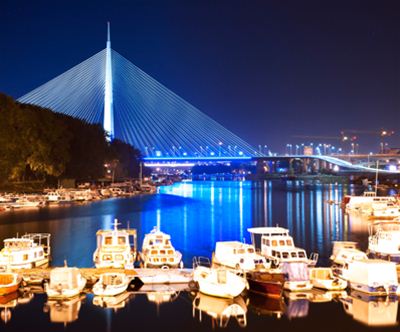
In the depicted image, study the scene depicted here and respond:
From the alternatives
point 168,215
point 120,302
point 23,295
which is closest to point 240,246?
point 120,302

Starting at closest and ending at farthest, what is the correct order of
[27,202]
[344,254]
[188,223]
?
[344,254] → [188,223] → [27,202]

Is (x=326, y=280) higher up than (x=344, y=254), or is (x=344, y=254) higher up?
(x=344, y=254)

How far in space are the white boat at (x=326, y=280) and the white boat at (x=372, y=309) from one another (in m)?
0.46

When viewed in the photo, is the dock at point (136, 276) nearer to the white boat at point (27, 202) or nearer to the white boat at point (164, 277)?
the white boat at point (164, 277)

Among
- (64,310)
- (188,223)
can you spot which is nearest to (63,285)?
(64,310)

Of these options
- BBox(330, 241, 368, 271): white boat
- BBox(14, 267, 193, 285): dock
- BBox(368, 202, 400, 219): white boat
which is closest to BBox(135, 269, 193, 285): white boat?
BBox(14, 267, 193, 285): dock

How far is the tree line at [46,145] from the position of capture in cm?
4606

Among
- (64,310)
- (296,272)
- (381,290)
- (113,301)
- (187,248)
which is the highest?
(296,272)

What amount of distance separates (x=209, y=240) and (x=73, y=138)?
37578 mm

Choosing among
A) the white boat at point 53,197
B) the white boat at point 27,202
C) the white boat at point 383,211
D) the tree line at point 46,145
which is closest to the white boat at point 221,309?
the white boat at point 383,211

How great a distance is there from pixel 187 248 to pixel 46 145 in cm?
2931

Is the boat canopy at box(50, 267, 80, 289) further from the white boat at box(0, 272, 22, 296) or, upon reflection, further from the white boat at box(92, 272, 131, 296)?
the white boat at box(0, 272, 22, 296)

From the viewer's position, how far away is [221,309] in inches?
572

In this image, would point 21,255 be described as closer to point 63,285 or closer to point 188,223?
point 63,285
